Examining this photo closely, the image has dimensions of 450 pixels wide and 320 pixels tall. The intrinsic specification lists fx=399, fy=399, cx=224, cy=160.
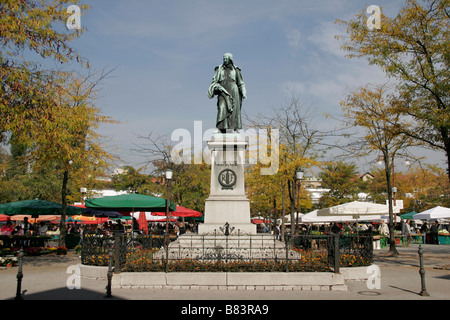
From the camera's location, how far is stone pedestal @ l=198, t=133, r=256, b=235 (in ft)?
48.5

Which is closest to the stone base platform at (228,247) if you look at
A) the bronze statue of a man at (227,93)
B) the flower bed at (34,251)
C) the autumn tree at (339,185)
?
the bronze statue of a man at (227,93)

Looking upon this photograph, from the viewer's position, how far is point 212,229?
14656 mm

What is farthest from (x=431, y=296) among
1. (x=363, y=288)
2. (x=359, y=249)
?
(x=359, y=249)

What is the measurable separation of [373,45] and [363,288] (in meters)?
10.6

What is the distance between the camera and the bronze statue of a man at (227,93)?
651 inches

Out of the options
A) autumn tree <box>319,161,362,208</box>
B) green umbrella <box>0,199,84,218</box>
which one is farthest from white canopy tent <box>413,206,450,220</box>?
autumn tree <box>319,161,362,208</box>

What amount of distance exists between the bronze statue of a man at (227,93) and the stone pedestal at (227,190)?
66 cm

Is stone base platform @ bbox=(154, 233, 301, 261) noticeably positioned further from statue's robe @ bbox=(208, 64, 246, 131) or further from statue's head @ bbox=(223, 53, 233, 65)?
statue's head @ bbox=(223, 53, 233, 65)

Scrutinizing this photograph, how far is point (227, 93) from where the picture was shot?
1647 cm

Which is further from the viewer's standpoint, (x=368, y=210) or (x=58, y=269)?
(x=368, y=210)

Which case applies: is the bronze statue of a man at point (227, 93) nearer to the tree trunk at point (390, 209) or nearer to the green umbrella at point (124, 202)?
the green umbrella at point (124, 202)

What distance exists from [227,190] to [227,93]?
13.3ft
